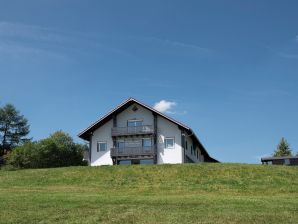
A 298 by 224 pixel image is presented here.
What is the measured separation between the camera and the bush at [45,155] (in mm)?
68312

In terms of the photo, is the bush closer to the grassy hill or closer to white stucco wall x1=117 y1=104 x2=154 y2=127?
white stucco wall x1=117 y1=104 x2=154 y2=127

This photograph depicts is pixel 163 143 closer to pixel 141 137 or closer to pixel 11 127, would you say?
pixel 141 137

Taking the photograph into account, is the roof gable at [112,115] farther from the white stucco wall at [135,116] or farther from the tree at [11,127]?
the tree at [11,127]

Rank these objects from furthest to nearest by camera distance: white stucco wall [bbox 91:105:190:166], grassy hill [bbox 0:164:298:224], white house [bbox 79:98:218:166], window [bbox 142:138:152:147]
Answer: window [bbox 142:138:152:147], white house [bbox 79:98:218:166], white stucco wall [bbox 91:105:190:166], grassy hill [bbox 0:164:298:224]

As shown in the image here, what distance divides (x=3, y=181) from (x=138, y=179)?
1043cm

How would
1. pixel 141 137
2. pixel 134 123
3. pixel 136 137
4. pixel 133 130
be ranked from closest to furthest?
pixel 133 130 → pixel 141 137 → pixel 136 137 → pixel 134 123

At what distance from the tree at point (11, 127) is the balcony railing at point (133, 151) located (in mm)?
48443

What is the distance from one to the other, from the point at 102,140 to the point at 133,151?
4.30 meters

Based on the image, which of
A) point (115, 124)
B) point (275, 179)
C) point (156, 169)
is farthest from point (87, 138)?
point (275, 179)

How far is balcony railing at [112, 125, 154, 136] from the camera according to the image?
5384cm

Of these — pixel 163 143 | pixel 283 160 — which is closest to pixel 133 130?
pixel 163 143

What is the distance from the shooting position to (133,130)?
54406 millimetres

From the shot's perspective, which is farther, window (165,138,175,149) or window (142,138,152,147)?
window (142,138,152,147)

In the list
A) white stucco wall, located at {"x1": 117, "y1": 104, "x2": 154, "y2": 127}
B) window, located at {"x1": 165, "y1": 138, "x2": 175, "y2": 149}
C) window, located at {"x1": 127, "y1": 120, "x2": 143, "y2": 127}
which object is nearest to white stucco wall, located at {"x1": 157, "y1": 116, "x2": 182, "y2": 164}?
window, located at {"x1": 165, "y1": 138, "x2": 175, "y2": 149}
